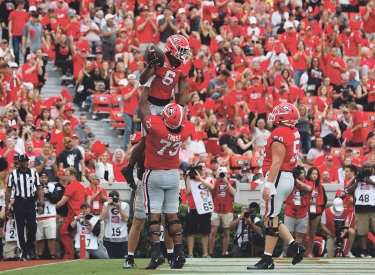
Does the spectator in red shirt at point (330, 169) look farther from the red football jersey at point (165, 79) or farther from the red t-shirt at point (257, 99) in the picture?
the red football jersey at point (165, 79)

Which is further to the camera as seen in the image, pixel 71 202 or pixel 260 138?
pixel 260 138

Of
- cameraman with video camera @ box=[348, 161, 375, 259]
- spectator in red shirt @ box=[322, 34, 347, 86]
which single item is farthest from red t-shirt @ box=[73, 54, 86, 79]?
cameraman with video camera @ box=[348, 161, 375, 259]

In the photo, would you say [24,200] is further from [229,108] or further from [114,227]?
[229,108]

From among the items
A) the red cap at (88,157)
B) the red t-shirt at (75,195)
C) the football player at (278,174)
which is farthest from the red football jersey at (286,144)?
the red cap at (88,157)

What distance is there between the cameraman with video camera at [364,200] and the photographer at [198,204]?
2.51 m

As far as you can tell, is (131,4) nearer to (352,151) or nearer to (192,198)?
(352,151)

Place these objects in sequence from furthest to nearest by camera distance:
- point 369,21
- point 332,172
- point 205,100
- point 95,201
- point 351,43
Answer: point 369,21 → point 351,43 → point 205,100 → point 332,172 → point 95,201

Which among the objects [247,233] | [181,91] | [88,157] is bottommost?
[247,233]

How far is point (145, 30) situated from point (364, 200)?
943cm

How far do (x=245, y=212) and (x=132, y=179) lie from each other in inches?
236

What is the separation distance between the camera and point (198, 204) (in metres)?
17.5

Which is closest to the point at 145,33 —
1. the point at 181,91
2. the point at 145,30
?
the point at 145,30

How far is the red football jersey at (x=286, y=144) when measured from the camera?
11.6m

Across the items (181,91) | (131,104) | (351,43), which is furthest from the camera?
(351,43)
